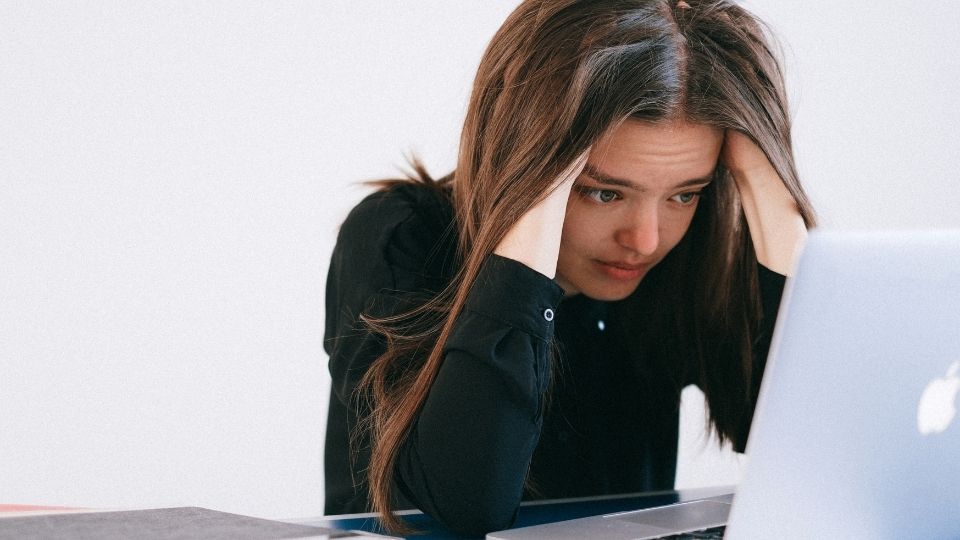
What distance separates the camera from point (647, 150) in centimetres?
114

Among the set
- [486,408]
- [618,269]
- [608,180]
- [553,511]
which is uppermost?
[608,180]

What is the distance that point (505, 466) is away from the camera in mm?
1009

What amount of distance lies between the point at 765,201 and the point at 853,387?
656 millimetres

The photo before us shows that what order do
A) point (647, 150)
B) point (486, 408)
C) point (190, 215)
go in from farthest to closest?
point (190, 215), point (647, 150), point (486, 408)

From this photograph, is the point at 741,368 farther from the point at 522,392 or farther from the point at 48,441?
the point at 48,441

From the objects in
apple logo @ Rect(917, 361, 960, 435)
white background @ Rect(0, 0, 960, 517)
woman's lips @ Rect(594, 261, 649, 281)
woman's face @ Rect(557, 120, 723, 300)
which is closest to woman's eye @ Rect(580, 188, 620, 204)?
woman's face @ Rect(557, 120, 723, 300)

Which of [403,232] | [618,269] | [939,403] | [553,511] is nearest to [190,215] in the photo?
[403,232]

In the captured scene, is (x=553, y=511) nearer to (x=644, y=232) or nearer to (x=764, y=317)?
(x=644, y=232)

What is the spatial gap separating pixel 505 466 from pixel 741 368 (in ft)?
1.92

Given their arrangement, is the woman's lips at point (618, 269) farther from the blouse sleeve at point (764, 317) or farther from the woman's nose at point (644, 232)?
the blouse sleeve at point (764, 317)

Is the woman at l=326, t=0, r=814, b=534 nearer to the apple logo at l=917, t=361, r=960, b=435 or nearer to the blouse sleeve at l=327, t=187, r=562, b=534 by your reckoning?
the blouse sleeve at l=327, t=187, r=562, b=534

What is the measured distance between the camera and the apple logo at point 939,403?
72 cm

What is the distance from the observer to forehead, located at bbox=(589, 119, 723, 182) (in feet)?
3.73

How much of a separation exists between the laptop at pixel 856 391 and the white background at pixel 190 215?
1.32 meters
